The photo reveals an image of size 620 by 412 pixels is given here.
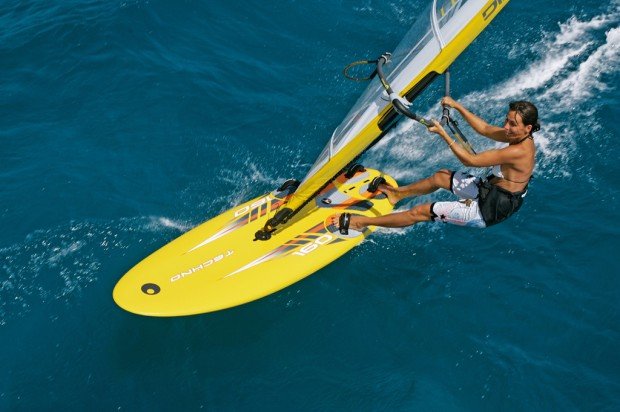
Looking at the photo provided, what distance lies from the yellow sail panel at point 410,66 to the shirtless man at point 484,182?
59 cm

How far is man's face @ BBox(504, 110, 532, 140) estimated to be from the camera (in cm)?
842

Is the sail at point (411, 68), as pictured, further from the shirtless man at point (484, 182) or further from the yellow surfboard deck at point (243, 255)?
the yellow surfboard deck at point (243, 255)

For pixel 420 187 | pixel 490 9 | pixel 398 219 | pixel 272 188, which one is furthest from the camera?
pixel 272 188

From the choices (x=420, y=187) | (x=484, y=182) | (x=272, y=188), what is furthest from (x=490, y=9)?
(x=272, y=188)

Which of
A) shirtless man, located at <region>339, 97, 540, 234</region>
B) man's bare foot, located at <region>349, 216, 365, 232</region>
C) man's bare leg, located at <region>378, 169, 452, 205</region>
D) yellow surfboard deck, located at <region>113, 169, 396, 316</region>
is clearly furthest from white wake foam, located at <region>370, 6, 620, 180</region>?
shirtless man, located at <region>339, 97, 540, 234</region>

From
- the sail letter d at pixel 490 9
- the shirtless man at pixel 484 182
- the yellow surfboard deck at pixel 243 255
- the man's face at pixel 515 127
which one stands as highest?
the sail letter d at pixel 490 9

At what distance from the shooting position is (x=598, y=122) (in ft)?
39.5

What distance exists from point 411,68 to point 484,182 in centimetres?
180

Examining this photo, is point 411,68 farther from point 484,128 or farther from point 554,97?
point 554,97

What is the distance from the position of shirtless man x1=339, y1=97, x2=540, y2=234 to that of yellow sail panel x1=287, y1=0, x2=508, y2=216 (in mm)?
595

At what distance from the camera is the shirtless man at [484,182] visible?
8.53 m

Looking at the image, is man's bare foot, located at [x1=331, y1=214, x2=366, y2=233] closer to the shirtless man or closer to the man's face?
the shirtless man

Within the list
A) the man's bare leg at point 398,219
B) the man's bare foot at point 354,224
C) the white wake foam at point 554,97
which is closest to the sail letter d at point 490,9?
Answer: the man's bare leg at point 398,219

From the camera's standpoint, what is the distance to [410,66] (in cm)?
863
